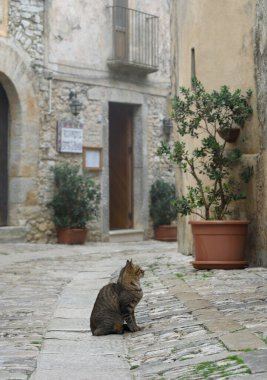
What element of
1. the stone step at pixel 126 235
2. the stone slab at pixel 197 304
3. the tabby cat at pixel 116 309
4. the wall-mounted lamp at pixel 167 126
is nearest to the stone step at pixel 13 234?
the stone step at pixel 126 235

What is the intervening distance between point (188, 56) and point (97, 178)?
4.95 metres

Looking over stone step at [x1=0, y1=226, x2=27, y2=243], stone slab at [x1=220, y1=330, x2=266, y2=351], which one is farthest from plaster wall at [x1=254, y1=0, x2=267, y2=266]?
stone step at [x1=0, y1=226, x2=27, y2=243]

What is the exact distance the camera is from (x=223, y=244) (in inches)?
295

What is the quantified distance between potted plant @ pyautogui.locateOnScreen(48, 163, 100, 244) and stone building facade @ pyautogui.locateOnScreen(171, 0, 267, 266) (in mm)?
3521

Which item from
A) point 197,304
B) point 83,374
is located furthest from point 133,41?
point 83,374

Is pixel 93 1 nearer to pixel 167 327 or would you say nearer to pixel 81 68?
pixel 81 68

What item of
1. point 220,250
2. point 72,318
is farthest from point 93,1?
point 72,318

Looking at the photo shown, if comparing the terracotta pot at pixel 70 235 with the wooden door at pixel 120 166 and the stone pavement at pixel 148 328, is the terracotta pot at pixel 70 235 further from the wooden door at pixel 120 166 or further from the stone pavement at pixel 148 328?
the stone pavement at pixel 148 328

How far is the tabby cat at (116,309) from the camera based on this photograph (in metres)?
4.40

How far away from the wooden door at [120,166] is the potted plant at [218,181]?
687 centimetres

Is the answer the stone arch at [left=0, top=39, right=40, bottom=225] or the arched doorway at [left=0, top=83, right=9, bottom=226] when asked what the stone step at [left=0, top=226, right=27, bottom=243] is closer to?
the stone arch at [left=0, top=39, right=40, bottom=225]

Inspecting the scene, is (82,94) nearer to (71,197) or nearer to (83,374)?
(71,197)

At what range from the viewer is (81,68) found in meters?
13.6

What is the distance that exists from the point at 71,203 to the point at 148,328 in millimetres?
8410
